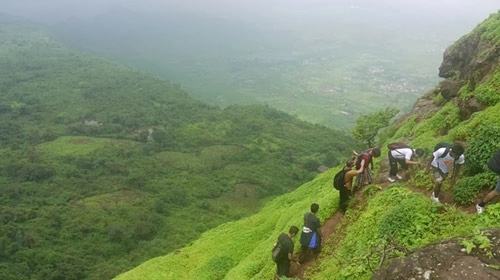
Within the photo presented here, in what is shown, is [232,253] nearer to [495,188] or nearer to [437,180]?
[437,180]

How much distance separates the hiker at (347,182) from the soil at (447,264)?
580cm

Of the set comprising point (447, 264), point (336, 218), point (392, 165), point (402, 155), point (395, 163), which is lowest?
point (336, 218)

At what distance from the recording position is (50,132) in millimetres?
141500

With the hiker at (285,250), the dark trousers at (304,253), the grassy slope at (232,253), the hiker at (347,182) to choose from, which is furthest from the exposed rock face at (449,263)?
the grassy slope at (232,253)

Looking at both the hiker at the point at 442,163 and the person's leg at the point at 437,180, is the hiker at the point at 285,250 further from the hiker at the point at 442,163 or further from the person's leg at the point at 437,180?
the hiker at the point at 442,163

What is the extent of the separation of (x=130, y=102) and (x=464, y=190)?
172308 mm

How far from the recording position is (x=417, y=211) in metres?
11.2

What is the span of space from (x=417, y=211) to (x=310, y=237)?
3.54 meters

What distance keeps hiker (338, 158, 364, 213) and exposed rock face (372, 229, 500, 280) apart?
5817 millimetres

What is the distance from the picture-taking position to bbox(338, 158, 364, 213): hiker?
14.1 meters

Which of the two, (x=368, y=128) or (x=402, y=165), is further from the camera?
(x=368, y=128)

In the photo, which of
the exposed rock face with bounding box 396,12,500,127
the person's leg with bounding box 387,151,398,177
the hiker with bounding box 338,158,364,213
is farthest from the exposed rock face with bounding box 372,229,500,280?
the exposed rock face with bounding box 396,12,500,127

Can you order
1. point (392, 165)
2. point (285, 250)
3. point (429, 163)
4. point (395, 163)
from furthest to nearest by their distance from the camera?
point (392, 165), point (395, 163), point (429, 163), point (285, 250)

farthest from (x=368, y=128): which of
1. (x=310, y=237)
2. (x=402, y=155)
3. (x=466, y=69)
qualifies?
(x=310, y=237)
